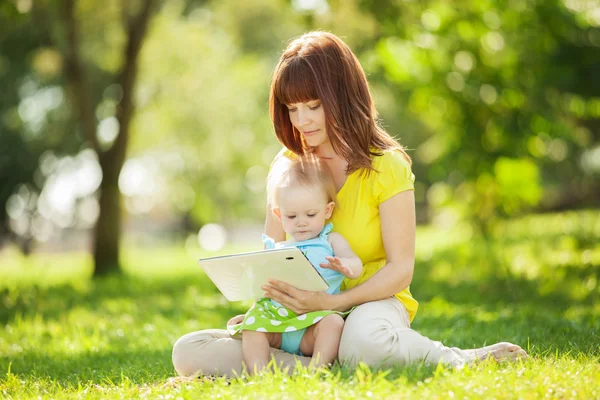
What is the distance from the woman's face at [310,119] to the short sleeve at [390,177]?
333 mm

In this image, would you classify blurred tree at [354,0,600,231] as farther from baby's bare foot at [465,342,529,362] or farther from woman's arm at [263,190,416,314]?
baby's bare foot at [465,342,529,362]

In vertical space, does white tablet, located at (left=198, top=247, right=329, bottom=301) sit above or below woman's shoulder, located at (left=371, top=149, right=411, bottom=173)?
below

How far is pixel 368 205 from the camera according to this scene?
390 centimetres

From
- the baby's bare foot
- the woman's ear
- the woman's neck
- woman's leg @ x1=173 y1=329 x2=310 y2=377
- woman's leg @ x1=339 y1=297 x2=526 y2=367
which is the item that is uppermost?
the woman's neck

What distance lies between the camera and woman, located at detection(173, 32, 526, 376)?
363cm

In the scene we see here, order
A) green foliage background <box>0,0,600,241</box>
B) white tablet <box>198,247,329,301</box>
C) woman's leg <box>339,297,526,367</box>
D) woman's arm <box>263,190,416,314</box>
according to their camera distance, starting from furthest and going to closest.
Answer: green foliage background <box>0,0,600,241</box>
woman's arm <box>263,190,416,314</box>
woman's leg <box>339,297,526,367</box>
white tablet <box>198,247,329,301</box>

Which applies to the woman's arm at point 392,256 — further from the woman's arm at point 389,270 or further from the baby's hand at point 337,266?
the baby's hand at point 337,266

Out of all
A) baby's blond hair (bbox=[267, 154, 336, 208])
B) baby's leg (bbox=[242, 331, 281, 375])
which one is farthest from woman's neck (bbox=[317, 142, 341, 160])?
baby's leg (bbox=[242, 331, 281, 375])

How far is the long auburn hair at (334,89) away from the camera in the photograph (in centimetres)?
377

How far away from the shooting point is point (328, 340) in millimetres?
3629

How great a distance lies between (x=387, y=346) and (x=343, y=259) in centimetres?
47

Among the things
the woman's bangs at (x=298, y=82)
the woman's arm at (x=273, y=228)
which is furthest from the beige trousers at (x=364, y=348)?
the woman's bangs at (x=298, y=82)

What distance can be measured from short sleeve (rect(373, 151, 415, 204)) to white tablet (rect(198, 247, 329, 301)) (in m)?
0.60

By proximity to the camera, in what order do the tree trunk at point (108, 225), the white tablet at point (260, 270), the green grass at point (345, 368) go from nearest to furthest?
the green grass at point (345, 368), the white tablet at point (260, 270), the tree trunk at point (108, 225)
